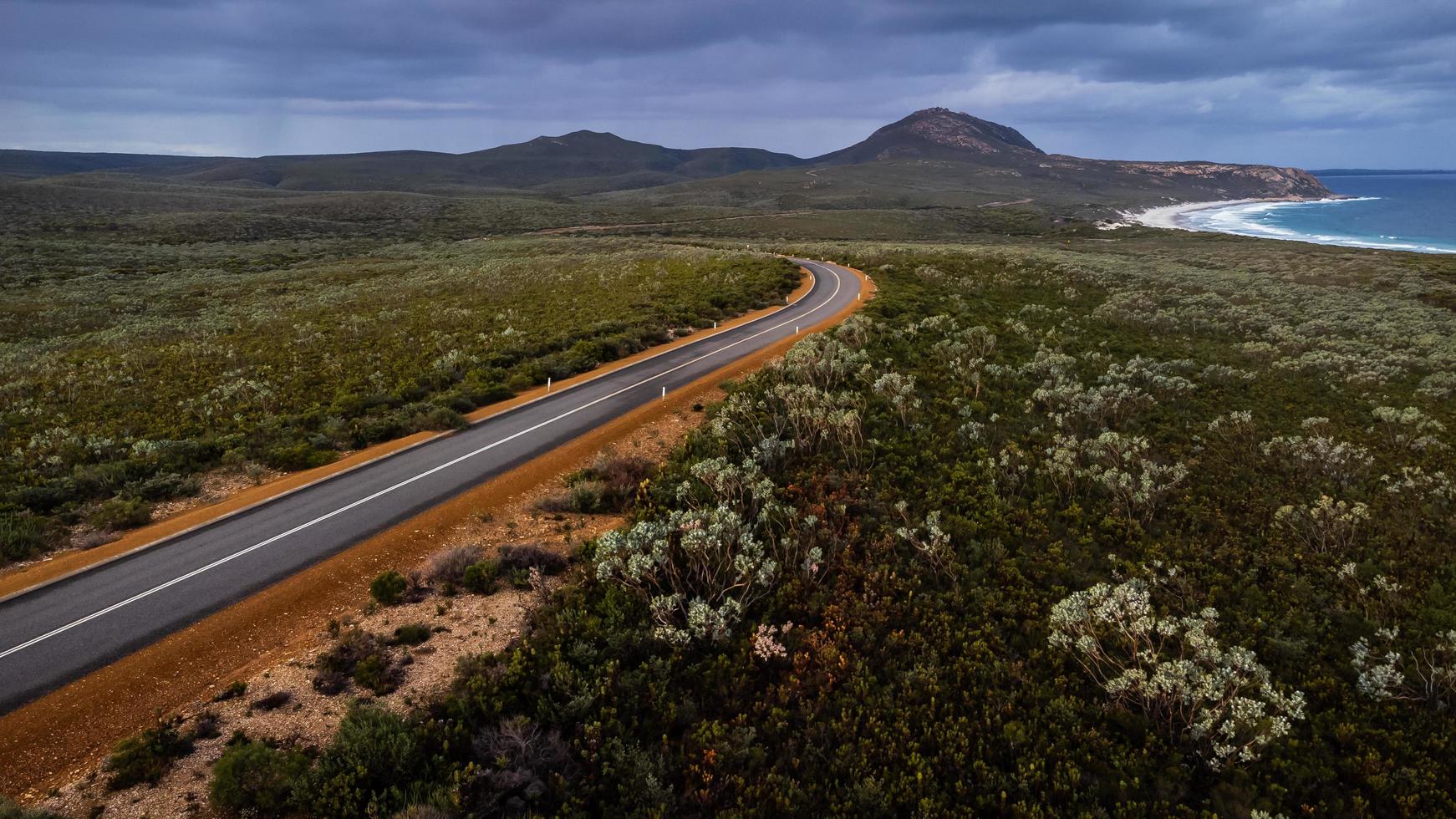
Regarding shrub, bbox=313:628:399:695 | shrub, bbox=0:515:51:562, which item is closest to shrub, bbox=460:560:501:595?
shrub, bbox=313:628:399:695

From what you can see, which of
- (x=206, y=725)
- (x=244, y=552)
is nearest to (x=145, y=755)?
(x=206, y=725)

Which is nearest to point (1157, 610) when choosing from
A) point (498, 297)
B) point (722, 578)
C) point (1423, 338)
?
point (722, 578)

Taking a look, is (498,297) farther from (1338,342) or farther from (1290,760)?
(1338,342)

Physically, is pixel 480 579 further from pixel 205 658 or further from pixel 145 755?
pixel 145 755

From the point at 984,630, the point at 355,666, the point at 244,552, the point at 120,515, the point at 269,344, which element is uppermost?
A: the point at 269,344

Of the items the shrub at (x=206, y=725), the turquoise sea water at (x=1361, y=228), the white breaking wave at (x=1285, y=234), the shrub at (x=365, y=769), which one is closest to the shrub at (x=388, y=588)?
the shrub at (x=206, y=725)

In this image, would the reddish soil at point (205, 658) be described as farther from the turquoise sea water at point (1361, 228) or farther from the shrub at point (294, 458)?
the turquoise sea water at point (1361, 228)
